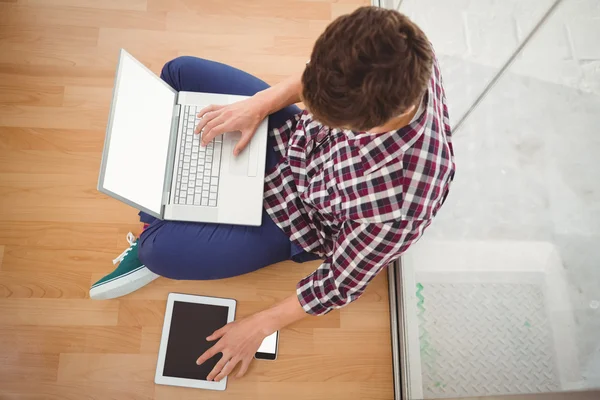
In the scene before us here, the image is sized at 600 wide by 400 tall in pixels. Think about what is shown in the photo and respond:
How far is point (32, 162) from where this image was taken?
1.40m

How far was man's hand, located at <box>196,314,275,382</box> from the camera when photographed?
1.10 metres

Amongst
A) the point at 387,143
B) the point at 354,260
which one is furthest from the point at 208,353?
the point at 387,143

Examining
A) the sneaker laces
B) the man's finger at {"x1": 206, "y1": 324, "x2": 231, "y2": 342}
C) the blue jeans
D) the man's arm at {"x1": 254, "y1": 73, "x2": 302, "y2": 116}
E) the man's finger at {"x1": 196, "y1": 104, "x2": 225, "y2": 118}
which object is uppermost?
the man's arm at {"x1": 254, "y1": 73, "x2": 302, "y2": 116}

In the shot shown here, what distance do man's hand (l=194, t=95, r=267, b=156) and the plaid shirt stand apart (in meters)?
0.11

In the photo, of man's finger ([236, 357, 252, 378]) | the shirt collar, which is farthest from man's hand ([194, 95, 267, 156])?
man's finger ([236, 357, 252, 378])

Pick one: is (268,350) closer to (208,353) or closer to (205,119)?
(208,353)

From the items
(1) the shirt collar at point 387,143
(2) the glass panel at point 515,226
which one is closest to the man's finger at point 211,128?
(1) the shirt collar at point 387,143

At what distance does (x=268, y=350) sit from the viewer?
4.08 feet

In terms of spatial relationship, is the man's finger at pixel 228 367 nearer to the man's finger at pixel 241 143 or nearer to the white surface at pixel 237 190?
the white surface at pixel 237 190

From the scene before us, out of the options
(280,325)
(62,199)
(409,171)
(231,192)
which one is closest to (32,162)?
(62,199)

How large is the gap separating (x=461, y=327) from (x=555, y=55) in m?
0.70

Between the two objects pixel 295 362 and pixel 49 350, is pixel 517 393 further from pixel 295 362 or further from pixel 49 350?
pixel 49 350

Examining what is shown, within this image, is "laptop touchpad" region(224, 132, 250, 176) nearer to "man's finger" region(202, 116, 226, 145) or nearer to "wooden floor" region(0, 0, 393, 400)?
"man's finger" region(202, 116, 226, 145)

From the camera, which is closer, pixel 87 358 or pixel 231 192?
pixel 231 192
